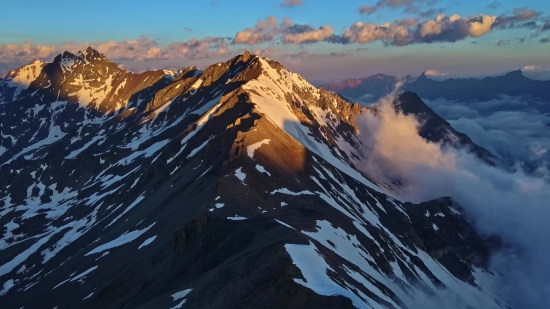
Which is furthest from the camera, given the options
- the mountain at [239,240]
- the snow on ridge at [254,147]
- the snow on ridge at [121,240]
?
the snow on ridge at [254,147]

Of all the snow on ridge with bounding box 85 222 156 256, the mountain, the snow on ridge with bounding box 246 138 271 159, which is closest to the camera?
the mountain

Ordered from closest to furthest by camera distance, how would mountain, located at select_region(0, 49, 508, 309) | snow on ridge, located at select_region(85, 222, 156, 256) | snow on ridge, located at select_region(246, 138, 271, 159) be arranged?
mountain, located at select_region(0, 49, 508, 309), snow on ridge, located at select_region(85, 222, 156, 256), snow on ridge, located at select_region(246, 138, 271, 159)

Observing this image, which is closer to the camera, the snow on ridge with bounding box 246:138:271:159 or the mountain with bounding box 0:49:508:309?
the mountain with bounding box 0:49:508:309

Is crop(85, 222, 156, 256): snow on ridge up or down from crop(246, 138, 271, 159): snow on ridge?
down

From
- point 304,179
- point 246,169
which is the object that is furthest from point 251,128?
point 246,169

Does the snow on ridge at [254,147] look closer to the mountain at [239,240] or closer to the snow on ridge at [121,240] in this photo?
the mountain at [239,240]

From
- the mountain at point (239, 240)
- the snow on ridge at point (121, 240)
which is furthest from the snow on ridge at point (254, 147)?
the snow on ridge at point (121, 240)

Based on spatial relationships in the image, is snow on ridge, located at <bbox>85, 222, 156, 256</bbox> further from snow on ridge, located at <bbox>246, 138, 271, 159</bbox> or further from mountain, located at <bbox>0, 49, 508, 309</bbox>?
snow on ridge, located at <bbox>246, 138, 271, 159</bbox>

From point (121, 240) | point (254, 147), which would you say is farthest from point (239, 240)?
point (254, 147)

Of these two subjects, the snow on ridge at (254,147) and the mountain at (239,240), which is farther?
the snow on ridge at (254,147)

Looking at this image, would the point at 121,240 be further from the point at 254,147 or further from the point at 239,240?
the point at 239,240

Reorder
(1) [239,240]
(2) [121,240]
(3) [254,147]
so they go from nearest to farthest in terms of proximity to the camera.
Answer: (1) [239,240] < (2) [121,240] < (3) [254,147]

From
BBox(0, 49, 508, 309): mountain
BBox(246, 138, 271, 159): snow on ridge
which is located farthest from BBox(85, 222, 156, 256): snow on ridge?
BBox(246, 138, 271, 159): snow on ridge

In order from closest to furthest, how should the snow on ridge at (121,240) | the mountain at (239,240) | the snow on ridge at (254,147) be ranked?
the mountain at (239,240)
the snow on ridge at (121,240)
the snow on ridge at (254,147)
